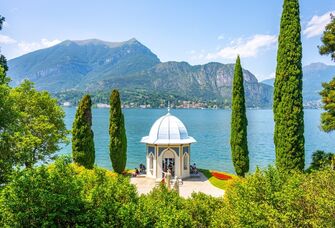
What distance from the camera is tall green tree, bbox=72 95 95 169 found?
2578 centimetres

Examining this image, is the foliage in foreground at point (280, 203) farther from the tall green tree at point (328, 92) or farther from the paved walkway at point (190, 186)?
the paved walkway at point (190, 186)

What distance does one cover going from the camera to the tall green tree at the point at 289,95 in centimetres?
2086

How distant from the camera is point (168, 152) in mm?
30422

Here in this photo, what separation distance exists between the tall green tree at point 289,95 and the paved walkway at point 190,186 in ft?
20.8

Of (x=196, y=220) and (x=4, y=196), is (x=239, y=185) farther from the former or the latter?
(x=4, y=196)

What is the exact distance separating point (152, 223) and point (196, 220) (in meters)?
2.43

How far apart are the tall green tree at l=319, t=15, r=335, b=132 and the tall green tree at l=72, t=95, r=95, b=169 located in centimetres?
1786

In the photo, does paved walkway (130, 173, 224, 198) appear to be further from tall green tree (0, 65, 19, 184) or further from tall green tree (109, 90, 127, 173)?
tall green tree (0, 65, 19, 184)

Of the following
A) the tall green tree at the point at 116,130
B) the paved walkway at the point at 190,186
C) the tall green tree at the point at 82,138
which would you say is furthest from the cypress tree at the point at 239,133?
the tall green tree at the point at 82,138

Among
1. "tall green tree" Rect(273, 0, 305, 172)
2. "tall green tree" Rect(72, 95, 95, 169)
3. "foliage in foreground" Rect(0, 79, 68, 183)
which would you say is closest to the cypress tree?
"tall green tree" Rect(273, 0, 305, 172)

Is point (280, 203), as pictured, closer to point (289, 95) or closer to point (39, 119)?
point (289, 95)

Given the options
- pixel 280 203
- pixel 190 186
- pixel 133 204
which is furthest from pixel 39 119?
pixel 280 203

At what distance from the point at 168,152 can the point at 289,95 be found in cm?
1330

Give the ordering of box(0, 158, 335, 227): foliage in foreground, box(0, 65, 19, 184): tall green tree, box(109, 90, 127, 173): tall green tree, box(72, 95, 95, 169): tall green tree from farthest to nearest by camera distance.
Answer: box(109, 90, 127, 173): tall green tree < box(72, 95, 95, 169): tall green tree < box(0, 65, 19, 184): tall green tree < box(0, 158, 335, 227): foliage in foreground
